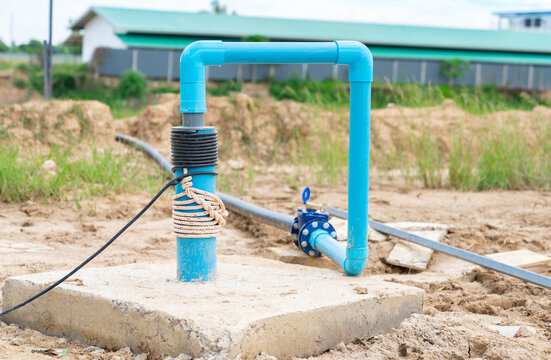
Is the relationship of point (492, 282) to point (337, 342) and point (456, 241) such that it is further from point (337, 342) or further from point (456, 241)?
point (337, 342)

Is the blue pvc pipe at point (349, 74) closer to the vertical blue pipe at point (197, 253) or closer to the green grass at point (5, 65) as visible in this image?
the vertical blue pipe at point (197, 253)

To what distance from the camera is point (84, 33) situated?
3003 centimetres

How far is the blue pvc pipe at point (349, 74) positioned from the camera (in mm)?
2461

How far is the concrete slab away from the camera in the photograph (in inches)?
82.6

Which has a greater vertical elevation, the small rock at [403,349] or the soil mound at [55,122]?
the soil mound at [55,122]

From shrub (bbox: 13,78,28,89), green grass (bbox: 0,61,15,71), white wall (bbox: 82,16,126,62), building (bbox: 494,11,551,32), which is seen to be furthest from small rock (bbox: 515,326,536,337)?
building (bbox: 494,11,551,32)

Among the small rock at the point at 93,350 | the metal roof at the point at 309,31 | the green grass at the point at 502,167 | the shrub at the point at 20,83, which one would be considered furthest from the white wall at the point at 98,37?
the small rock at the point at 93,350

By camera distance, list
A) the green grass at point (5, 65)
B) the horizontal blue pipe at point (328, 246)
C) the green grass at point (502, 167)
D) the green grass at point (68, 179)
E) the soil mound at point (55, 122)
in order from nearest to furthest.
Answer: the horizontal blue pipe at point (328, 246)
the green grass at point (68, 179)
the green grass at point (502, 167)
the soil mound at point (55, 122)
the green grass at point (5, 65)

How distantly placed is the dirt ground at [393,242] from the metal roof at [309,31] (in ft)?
63.0

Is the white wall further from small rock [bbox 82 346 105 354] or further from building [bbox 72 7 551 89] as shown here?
small rock [bbox 82 346 105 354]

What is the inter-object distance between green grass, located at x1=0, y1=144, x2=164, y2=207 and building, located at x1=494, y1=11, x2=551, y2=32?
144ft

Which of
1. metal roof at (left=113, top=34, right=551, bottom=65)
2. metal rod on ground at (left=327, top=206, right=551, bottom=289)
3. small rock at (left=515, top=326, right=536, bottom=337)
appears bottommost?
small rock at (left=515, top=326, right=536, bottom=337)

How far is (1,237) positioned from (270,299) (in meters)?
2.46

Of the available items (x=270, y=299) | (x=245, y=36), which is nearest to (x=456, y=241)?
(x=270, y=299)
